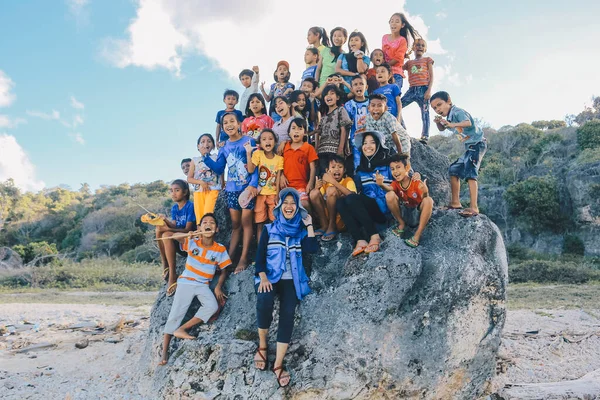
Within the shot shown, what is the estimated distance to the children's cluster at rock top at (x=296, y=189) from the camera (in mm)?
4156

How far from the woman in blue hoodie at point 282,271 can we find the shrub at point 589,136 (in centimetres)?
2689

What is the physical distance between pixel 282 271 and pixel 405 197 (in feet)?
5.03

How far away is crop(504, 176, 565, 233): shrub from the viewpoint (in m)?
20.6

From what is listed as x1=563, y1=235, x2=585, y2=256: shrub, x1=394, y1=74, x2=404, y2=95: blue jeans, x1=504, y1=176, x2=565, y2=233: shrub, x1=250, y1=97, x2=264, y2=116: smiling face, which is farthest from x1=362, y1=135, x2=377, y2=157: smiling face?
x1=504, y1=176, x2=565, y2=233: shrub

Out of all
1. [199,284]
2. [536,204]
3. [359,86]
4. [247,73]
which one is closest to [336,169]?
[359,86]

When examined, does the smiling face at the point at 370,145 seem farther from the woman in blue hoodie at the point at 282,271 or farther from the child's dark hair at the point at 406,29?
the child's dark hair at the point at 406,29

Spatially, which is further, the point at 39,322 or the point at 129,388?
the point at 39,322

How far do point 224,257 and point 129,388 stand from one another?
2264 mm

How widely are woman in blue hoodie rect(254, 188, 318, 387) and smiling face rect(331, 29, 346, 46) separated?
3.50 m

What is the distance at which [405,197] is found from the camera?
4367 millimetres

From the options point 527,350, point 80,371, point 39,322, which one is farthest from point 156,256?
point 527,350

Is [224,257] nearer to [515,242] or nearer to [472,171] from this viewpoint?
[472,171]

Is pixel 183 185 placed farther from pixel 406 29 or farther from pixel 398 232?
pixel 406 29

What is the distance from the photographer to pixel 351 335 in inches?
154
